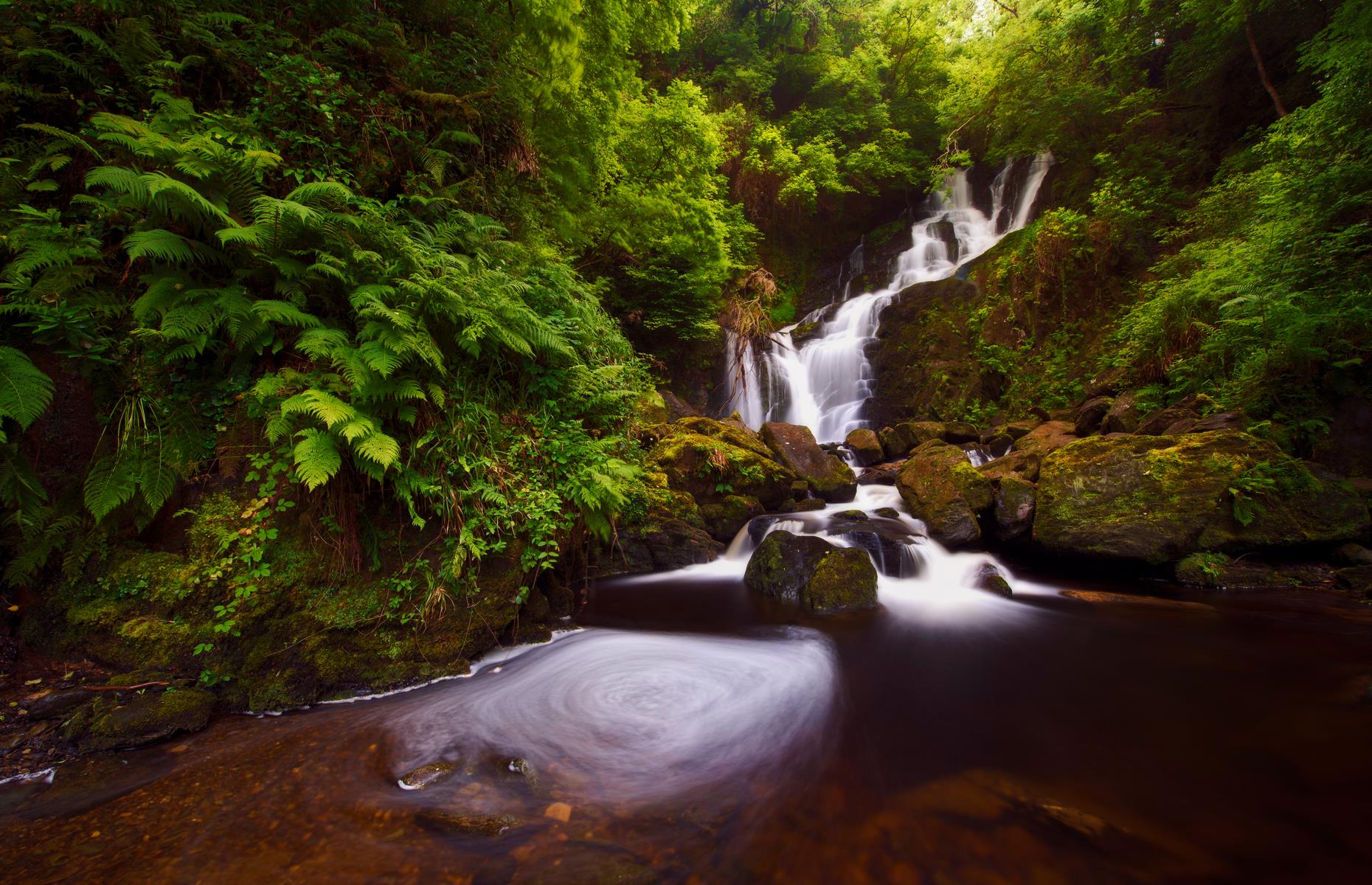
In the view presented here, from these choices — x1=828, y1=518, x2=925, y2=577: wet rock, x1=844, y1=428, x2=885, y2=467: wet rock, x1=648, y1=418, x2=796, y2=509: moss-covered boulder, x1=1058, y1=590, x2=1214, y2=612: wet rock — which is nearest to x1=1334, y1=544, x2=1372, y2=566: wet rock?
x1=1058, y1=590, x2=1214, y2=612: wet rock

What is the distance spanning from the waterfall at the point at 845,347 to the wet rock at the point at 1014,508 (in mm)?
5431

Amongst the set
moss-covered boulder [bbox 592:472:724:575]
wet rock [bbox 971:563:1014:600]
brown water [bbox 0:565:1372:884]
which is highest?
moss-covered boulder [bbox 592:472:724:575]

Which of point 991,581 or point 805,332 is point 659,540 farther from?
point 805,332

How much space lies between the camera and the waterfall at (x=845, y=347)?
12.8m

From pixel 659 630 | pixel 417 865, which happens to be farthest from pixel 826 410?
pixel 417 865

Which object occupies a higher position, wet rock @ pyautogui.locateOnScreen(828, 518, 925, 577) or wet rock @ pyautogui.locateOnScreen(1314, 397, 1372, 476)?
wet rock @ pyautogui.locateOnScreen(1314, 397, 1372, 476)

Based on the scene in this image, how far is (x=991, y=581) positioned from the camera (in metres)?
5.75

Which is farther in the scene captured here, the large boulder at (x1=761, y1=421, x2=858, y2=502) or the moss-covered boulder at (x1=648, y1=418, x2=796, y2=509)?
the large boulder at (x1=761, y1=421, x2=858, y2=502)

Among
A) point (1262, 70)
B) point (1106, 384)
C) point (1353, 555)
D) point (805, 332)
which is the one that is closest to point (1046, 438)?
point (1106, 384)

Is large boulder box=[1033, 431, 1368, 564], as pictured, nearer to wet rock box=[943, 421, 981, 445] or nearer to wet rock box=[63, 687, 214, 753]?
wet rock box=[943, 421, 981, 445]

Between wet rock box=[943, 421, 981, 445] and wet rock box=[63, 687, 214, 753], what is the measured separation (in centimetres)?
1066

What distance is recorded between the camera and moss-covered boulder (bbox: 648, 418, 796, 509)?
754 cm

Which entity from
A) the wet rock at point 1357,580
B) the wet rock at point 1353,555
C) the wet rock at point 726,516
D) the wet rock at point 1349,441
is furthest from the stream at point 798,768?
the wet rock at point 726,516

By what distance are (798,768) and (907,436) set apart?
8.58m
